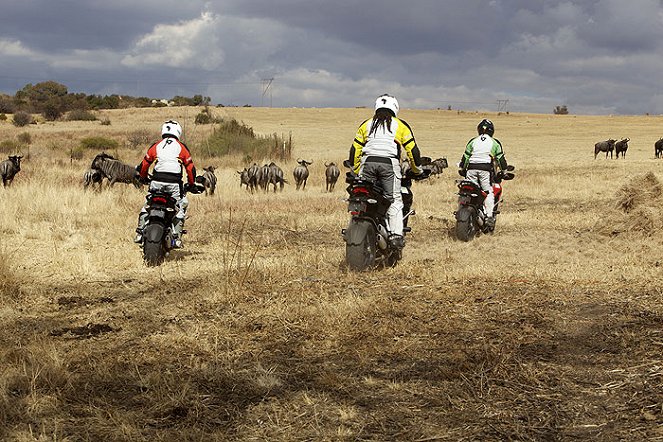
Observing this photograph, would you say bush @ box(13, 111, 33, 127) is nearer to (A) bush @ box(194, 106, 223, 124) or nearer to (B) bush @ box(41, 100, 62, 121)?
(B) bush @ box(41, 100, 62, 121)

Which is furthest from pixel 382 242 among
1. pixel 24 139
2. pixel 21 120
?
pixel 21 120

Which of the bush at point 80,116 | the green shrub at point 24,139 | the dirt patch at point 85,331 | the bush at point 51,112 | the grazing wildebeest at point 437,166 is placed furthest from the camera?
the bush at point 51,112

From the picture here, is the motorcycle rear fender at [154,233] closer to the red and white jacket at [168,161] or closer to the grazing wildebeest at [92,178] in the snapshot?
the red and white jacket at [168,161]

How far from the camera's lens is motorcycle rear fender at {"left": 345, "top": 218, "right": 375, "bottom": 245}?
7.90 m

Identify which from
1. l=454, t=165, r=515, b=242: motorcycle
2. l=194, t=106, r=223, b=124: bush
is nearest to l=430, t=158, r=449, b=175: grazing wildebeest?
l=454, t=165, r=515, b=242: motorcycle

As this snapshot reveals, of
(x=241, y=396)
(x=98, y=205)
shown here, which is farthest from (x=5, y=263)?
(x=98, y=205)

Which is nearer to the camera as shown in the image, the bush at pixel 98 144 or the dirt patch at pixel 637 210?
the dirt patch at pixel 637 210

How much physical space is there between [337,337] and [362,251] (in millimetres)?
2656

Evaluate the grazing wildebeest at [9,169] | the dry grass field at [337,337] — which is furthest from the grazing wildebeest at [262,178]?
the dry grass field at [337,337]

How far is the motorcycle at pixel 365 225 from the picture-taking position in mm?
7926

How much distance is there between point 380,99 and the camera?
27.1 feet

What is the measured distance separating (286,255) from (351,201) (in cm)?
192

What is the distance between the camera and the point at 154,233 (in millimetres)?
8914

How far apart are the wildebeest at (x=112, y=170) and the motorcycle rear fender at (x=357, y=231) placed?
1258 cm
